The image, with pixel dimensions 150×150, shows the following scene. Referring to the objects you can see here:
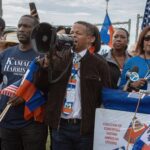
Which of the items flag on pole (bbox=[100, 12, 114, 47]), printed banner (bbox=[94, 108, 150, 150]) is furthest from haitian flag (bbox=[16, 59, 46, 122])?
flag on pole (bbox=[100, 12, 114, 47])

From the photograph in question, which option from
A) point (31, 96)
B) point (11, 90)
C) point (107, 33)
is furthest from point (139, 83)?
point (107, 33)

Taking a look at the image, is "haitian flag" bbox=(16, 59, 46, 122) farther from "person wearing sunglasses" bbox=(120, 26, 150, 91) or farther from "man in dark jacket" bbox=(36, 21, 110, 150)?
"person wearing sunglasses" bbox=(120, 26, 150, 91)

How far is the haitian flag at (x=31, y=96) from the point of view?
4.27m

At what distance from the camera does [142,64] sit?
169 inches

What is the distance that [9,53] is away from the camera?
4.61m

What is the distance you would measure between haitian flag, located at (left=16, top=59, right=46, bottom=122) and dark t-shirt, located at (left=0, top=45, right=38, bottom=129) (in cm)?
13

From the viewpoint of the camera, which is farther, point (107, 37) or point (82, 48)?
point (107, 37)

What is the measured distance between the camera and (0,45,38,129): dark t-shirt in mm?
4453

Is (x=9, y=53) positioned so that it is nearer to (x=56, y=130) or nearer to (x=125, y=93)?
(x=56, y=130)

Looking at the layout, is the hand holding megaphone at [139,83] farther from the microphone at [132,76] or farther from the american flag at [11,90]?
the american flag at [11,90]

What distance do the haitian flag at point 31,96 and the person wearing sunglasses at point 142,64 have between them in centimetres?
80

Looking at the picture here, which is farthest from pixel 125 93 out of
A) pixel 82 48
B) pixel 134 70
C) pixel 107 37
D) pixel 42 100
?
pixel 107 37

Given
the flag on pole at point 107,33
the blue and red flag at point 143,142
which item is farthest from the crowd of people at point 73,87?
the flag on pole at point 107,33

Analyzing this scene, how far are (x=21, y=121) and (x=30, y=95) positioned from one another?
313 millimetres
